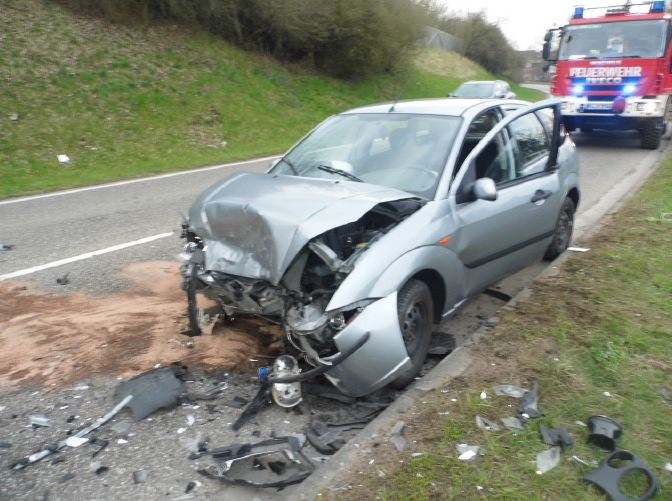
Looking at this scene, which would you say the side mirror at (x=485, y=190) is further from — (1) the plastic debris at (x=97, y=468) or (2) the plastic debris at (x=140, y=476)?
(1) the plastic debris at (x=97, y=468)

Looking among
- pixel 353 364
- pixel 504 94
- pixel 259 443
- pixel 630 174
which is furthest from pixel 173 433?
pixel 504 94

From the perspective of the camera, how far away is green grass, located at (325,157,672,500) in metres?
2.72

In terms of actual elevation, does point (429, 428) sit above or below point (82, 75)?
below

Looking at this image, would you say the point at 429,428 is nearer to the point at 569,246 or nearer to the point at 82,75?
the point at 569,246

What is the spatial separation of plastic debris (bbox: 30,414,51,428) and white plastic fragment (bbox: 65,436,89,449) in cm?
23

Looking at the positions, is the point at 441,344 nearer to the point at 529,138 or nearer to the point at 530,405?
the point at 530,405

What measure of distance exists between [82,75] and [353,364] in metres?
15.5

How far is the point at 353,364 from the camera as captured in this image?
3195 millimetres

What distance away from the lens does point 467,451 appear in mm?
2920

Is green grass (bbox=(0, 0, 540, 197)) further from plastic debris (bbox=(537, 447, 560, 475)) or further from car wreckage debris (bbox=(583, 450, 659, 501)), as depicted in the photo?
car wreckage debris (bbox=(583, 450, 659, 501))

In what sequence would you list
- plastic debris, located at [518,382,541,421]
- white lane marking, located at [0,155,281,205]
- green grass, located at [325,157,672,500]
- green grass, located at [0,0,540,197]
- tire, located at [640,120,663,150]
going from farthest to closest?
tire, located at [640,120,663,150]
green grass, located at [0,0,540,197]
white lane marking, located at [0,155,281,205]
plastic debris, located at [518,382,541,421]
green grass, located at [325,157,672,500]

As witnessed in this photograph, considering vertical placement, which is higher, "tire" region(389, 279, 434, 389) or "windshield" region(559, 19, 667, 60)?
"windshield" region(559, 19, 667, 60)

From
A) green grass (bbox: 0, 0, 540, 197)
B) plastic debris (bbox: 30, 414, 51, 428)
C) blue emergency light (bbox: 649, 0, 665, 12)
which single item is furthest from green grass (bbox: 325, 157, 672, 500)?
blue emergency light (bbox: 649, 0, 665, 12)

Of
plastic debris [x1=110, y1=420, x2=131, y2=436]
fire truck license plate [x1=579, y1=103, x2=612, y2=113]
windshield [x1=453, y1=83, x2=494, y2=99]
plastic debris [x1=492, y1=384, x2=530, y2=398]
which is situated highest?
windshield [x1=453, y1=83, x2=494, y2=99]
